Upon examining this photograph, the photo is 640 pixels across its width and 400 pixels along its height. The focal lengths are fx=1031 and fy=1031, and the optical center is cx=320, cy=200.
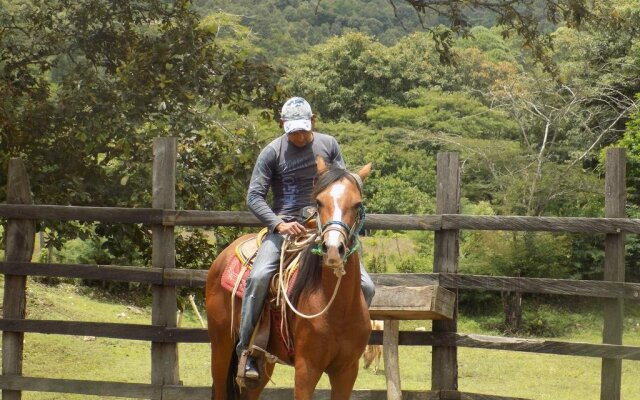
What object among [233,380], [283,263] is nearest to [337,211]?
[283,263]

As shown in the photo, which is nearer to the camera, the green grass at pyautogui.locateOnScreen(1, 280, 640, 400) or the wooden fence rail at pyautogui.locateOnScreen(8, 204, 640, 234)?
the wooden fence rail at pyautogui.locateOnScreen(8, 204, 640, 234)

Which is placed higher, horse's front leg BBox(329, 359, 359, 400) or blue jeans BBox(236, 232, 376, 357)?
blue jeans BBox(236, 232, 376, 357)

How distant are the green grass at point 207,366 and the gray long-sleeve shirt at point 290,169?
13.7 feet

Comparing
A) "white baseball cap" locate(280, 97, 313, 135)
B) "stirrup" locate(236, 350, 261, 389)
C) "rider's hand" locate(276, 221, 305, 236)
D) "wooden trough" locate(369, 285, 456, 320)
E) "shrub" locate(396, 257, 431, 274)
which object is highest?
"white baseball cap" locate(280, 97, 313, 135)

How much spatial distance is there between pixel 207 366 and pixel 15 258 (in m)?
4.57

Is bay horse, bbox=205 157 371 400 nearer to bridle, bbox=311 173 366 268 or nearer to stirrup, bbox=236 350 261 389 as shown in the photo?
bridle, bbox=311 173 366 268

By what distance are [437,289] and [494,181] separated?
1788cm

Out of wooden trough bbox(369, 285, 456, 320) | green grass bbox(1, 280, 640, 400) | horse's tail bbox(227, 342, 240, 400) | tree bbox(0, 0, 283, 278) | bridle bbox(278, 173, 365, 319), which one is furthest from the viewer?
green grass bbox(1, 280, 640, 400)

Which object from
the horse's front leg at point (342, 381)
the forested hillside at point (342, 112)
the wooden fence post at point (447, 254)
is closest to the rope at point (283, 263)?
Answer: the horse's front leg at point (342, 381)

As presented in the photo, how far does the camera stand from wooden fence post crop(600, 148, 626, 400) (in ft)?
23.6

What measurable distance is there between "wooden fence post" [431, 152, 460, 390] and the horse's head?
6.85 ft

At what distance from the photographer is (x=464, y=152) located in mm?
27094

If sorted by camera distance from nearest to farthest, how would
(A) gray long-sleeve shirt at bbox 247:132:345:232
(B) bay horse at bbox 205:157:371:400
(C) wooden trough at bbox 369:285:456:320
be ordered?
(B) bay horse at bbox 205:157:371:400 → (A) gray long-sleeve shirt at bbox 247:132:345:232 → (C) wooden trough at bbox 369:285:456:320

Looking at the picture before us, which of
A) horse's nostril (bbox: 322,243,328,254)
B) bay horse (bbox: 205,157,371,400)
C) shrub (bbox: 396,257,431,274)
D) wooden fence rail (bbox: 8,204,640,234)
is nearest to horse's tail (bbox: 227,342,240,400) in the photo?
bay horse (bbox: 205,157,371,400)
